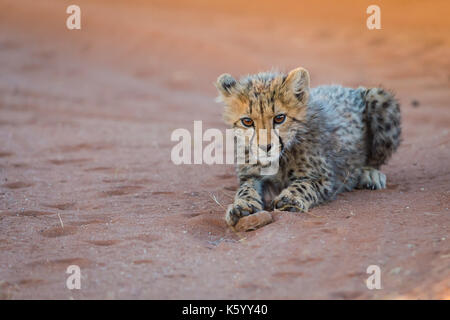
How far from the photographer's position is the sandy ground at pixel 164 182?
3.75 m

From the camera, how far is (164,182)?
6371 millimetres

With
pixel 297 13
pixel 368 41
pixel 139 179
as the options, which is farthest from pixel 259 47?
pixel 139 179

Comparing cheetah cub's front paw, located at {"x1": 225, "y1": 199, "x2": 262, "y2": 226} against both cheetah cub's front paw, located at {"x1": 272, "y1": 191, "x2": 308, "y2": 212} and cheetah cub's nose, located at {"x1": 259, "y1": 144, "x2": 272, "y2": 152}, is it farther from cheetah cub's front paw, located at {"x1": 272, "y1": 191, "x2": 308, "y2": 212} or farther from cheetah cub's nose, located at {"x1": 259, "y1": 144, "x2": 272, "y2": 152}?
cheetah cub's nose, located at {"x1": 259, "y1": 144, "x2": 272, "y2": 152}

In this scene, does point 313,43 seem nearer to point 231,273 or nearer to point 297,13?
point 297,13

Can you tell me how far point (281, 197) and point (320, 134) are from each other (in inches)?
37.1

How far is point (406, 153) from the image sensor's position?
7.68 metres

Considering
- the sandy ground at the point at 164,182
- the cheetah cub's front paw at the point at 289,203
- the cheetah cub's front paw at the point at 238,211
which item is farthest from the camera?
the cheetah cub's front paw at the point at 289,203

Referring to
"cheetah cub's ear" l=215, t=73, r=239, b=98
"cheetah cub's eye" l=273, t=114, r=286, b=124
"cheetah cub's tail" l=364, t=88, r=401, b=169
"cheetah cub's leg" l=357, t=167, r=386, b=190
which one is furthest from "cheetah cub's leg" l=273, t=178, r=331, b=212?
"cheetah cub's tail" l=364, t=88, r=401, b=169

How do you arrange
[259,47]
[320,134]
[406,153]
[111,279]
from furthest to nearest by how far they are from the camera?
[259,47] → [406,153] → [320,134] → [111,279]

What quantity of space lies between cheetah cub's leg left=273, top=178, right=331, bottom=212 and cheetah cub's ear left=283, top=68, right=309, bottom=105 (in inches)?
29.4

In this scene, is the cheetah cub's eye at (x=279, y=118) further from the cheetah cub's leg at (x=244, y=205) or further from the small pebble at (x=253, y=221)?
the small pebble at (x=253, y=221)

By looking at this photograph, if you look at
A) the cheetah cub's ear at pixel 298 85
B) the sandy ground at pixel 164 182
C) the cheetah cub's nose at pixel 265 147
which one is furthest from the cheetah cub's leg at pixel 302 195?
the cheetah cub's ear at pixel 298 85

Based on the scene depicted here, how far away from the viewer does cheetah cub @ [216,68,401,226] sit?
201 inches

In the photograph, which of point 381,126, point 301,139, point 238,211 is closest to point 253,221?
point 238,211
